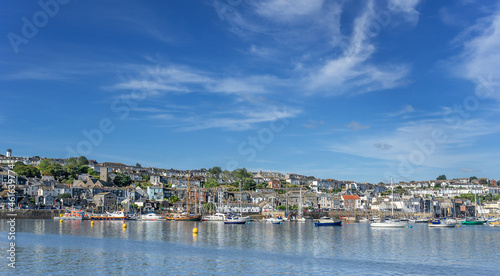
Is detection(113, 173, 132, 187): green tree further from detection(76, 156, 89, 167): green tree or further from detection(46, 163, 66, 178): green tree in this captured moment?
detection(76, 156, 89, 167): green tree

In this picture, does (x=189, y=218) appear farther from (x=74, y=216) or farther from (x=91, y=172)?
(x=91, y=172)

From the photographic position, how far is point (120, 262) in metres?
32.3

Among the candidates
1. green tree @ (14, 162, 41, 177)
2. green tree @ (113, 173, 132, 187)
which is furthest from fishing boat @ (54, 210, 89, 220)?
green tree @ (113, 173, 132, 187)

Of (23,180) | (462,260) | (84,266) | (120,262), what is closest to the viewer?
(84,266)

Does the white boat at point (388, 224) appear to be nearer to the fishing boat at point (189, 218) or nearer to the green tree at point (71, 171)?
the fishing boat at point (189, 218)

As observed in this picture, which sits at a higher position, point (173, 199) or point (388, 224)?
point (173, 199)

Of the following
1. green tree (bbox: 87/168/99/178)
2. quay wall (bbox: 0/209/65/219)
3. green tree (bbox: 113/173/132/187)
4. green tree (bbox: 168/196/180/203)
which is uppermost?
green tree (bbox: 87/168/99/178)

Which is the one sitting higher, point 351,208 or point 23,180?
point 23,180

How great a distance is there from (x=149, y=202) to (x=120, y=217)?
29.3 m

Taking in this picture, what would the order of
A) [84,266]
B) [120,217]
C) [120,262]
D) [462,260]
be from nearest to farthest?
[84,266] < [120,262] < [462,260] < [120,217]

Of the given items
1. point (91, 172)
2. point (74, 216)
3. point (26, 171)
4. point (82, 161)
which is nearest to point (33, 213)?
point (74, 216)

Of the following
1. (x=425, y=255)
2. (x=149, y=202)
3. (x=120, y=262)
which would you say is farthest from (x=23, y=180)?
(x=425, y=255)

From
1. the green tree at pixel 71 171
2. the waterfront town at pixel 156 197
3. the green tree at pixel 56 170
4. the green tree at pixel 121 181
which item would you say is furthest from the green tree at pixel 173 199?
the green tree at pixel 56 170

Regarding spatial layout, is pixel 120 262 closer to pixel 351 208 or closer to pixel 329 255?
pixel 329 255
